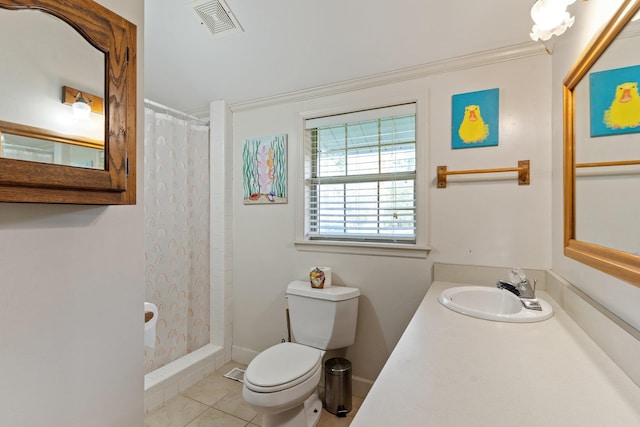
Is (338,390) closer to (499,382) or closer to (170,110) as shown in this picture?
(499,382)

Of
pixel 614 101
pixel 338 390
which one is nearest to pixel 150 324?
pixel 338 390

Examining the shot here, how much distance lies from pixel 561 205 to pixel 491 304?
22.4 inches

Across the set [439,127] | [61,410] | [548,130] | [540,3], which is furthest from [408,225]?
[61,410]

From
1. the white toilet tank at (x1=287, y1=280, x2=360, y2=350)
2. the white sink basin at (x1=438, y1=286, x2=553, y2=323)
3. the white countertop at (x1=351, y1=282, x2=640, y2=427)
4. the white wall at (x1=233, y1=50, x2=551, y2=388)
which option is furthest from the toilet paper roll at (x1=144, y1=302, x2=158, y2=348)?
the white sink basin at (x1=438, y1=286, x2=553, y2=323)

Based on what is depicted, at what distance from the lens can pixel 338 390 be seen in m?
1.81

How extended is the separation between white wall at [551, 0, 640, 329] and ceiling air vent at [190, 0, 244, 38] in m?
1.68

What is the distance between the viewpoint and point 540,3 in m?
1.12

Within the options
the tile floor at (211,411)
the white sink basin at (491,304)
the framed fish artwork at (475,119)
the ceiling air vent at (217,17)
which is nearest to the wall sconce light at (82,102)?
the ceiling air vent at (217,17)

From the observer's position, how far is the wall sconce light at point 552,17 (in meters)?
1.09

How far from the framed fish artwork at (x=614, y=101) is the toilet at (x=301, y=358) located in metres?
1.42

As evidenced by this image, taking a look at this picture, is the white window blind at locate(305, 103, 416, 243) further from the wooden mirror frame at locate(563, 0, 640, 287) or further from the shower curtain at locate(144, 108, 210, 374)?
the shower curtain at locate(144, 108, 210, 374)

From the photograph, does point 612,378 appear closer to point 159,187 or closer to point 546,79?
point 546,79

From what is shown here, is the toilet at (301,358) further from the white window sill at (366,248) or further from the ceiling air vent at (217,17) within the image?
the ceiling air vent at (217,17)

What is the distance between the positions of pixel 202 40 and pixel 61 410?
200 centimetres
